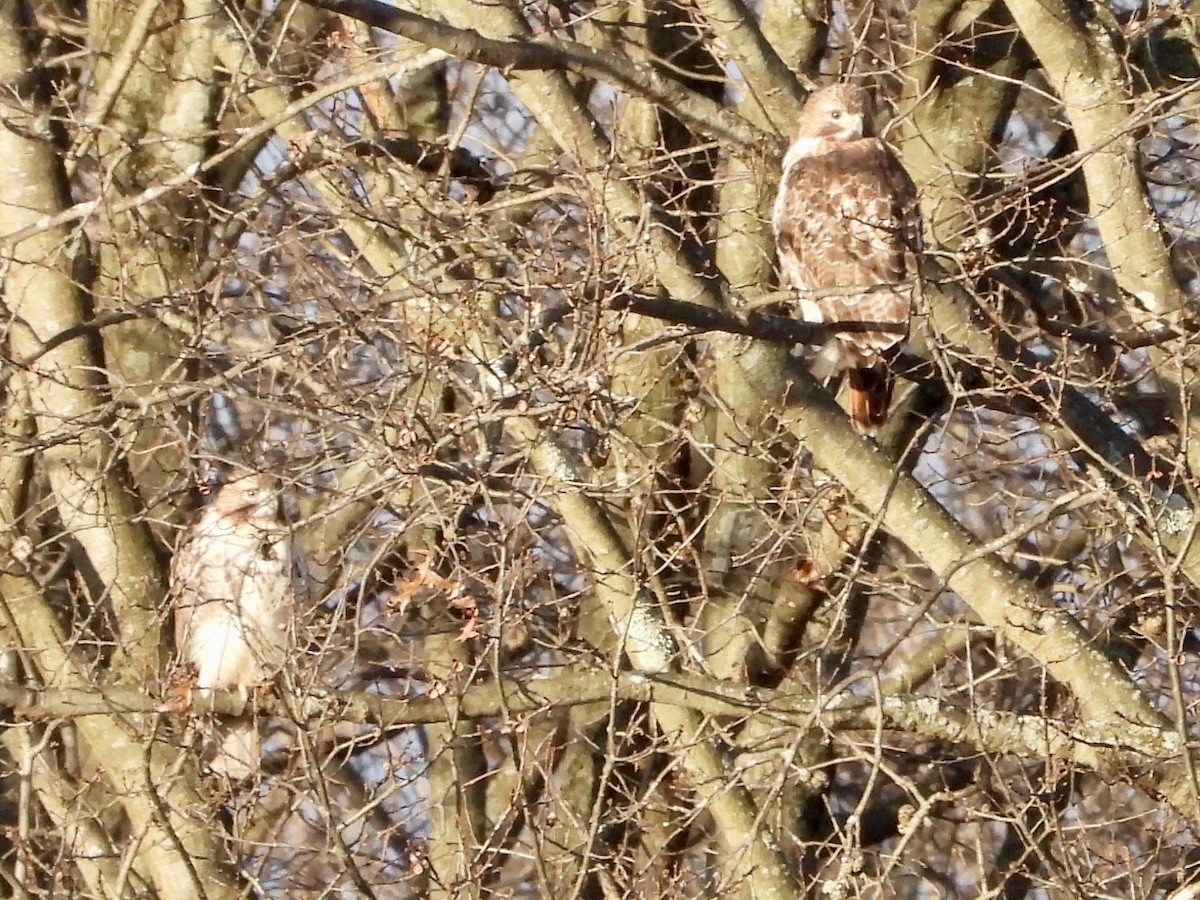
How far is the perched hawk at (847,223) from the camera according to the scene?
6.38 metres

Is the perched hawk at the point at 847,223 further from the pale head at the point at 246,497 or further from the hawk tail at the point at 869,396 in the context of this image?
the pale head at the point at 246,497

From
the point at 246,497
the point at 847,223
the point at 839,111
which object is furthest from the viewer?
the point at 839,111

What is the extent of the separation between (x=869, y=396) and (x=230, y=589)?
7.58 ft

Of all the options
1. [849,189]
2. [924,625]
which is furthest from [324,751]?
[924,625]

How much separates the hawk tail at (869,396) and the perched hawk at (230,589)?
2041mm

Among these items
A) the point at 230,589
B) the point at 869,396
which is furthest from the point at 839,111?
the point at 230,589

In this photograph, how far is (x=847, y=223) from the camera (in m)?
6.38

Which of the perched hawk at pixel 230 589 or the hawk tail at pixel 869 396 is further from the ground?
the perched hawk at pixel 230 589

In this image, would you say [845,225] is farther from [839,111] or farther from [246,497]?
[246,497]

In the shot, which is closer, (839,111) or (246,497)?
(246,497)

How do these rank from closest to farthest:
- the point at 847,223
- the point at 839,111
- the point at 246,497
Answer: the point at 246,497
the point at 847,223
the point at 839,111

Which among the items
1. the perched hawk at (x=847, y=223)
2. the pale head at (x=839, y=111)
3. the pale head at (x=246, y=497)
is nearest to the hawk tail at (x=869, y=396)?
the perched hawk at (x=847, y=223)

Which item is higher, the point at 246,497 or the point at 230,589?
the point at 246,497

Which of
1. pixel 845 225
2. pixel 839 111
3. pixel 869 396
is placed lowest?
pixel 869 396
